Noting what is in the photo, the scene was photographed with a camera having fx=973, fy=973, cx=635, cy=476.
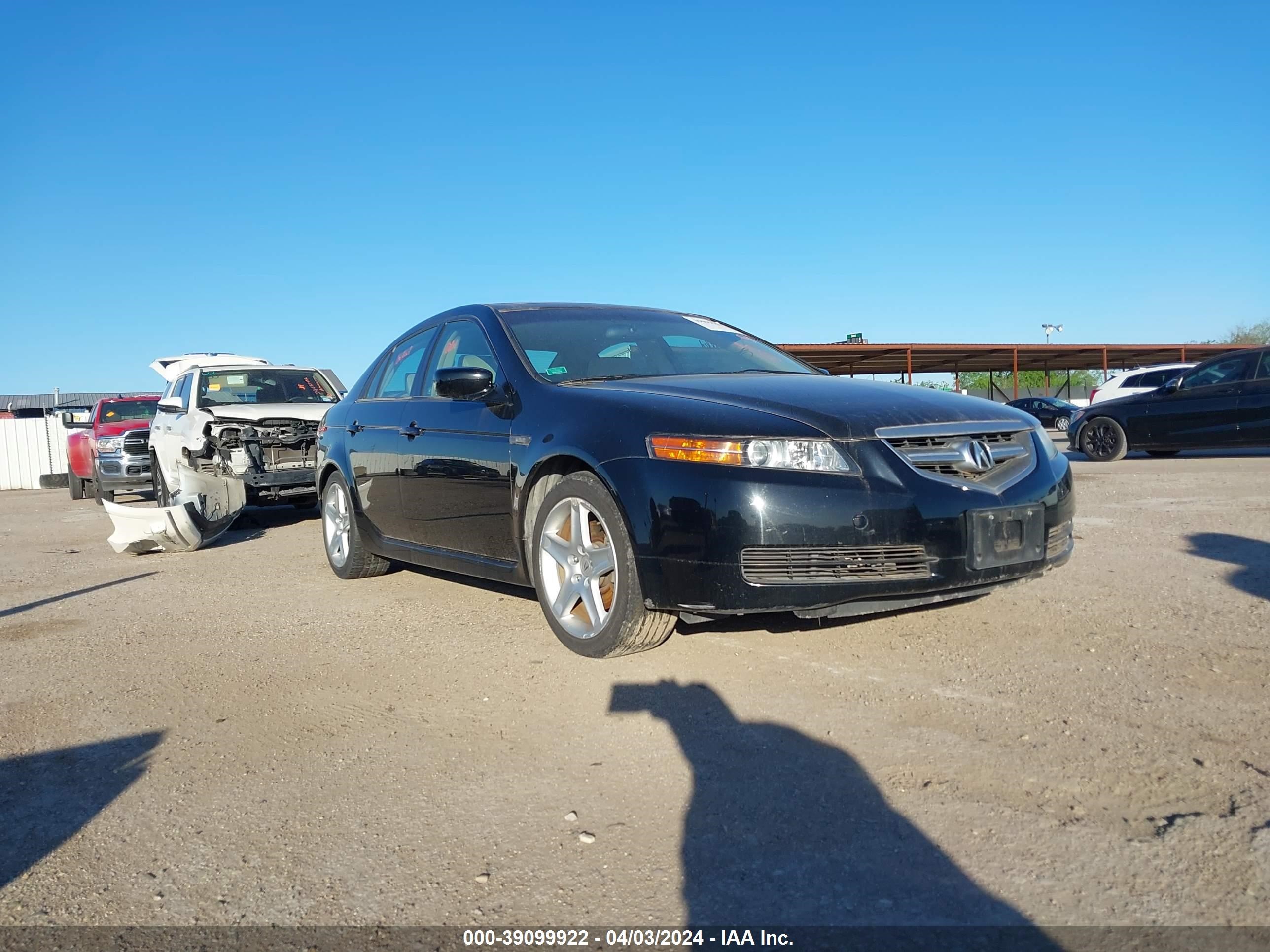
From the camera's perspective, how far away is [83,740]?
336 cm

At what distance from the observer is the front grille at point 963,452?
355cm

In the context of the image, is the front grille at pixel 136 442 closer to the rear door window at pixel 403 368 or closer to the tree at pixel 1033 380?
the rear door window at pixel 403 368

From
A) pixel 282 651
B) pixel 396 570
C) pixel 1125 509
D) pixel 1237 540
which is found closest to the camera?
pixel 282 651

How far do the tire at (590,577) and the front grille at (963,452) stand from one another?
1.07 m

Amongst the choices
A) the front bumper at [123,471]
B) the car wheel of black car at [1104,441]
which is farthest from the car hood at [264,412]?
the car wheel of black car at [1104,441]

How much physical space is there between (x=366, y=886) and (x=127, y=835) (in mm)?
796

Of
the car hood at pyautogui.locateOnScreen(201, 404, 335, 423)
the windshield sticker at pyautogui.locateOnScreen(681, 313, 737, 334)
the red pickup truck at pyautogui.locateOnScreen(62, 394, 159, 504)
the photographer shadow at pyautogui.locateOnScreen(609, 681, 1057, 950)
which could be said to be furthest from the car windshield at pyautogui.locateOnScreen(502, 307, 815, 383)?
the red pickup truck at pyautogui.locateOnScreen(62, 394, 159, 504)

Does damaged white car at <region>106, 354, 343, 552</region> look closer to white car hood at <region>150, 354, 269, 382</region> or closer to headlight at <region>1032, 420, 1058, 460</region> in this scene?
white car hood at <region>150, 354, 269, 382</region>

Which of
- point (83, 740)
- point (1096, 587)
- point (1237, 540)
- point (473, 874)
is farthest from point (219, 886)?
point (1237, 540)

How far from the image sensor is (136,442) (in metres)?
13.9

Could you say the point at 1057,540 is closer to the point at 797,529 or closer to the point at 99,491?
the point at 797,529

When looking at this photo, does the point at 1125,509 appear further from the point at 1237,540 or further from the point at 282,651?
the point at 282,651

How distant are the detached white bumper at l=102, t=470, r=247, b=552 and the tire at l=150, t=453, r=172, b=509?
1639 mm

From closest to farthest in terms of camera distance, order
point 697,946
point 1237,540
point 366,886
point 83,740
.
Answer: point 697,946
point 366,886
point 83,740
point 1237,540
